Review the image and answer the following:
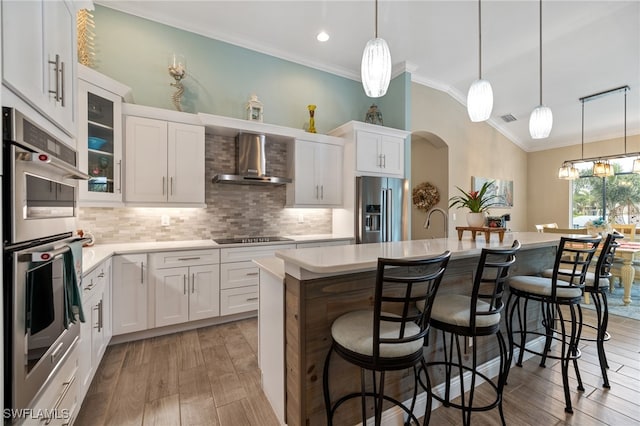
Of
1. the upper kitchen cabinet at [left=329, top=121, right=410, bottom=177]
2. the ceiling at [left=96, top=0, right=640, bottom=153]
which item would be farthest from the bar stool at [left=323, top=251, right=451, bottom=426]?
the ceiling at [left=96, top=0, right=640, bottom=153]

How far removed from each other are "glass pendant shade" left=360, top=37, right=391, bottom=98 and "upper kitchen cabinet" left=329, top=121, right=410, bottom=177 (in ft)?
6.25

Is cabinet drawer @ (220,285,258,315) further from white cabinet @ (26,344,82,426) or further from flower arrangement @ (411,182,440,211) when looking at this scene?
flower arrangement @ (411,182,440,211)

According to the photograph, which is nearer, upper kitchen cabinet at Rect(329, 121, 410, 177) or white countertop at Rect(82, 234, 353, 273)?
white countertop at Rect(82, 234, 353, 273)

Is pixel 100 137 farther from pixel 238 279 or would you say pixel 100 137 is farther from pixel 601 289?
pixel 601 289

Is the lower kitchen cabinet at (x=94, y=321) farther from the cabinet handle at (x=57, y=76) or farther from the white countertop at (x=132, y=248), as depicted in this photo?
the cabinet handle at (x=57, y=76)

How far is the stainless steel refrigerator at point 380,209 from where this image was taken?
3.94 m

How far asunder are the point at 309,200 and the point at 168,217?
5.84 feet

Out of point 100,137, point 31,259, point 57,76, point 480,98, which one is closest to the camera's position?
point 31,259

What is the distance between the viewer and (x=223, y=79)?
3.68m

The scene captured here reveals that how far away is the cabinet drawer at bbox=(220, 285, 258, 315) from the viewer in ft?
10.3

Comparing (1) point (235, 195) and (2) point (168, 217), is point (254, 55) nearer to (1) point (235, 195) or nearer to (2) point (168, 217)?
(1) point (235, 195)

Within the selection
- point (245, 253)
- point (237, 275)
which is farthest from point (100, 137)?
point (237, 275)

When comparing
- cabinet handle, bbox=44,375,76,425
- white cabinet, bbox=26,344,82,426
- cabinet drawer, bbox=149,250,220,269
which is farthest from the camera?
cabinet drawer, bbox=149,250,220,269

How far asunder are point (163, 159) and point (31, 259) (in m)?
2.25
